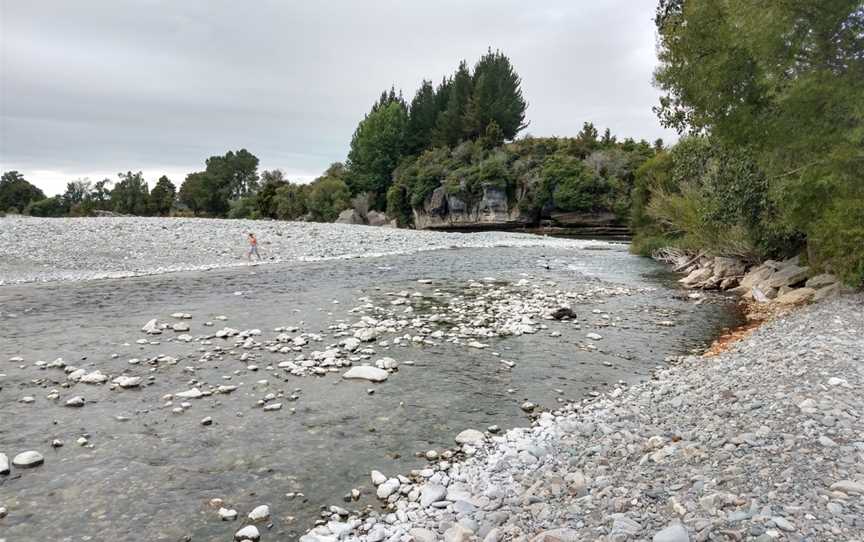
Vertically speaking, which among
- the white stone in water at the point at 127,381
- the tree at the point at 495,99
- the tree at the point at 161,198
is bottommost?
the white stone in water at the point at 127,381

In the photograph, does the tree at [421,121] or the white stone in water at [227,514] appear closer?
the white stone in water at [227,514]

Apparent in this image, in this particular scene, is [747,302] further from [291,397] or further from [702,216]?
[291,397]

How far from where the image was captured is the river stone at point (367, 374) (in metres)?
10.4

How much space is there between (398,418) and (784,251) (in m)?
23.2

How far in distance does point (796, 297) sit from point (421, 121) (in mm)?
113295

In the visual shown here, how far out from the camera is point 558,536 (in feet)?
14.7

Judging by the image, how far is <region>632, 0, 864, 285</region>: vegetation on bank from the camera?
42.1 ft

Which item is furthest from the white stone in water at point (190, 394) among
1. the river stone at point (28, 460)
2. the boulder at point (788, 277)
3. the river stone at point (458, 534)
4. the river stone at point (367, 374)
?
the boulder at point (788, 277)

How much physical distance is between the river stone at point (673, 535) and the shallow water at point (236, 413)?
3450 mm

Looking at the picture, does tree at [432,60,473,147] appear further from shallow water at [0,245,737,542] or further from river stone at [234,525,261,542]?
river stone at [234,525,261,542]

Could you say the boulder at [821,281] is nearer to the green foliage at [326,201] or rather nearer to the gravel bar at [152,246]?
the gravel bar at [152,246]

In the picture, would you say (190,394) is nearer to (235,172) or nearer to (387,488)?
(387,488)

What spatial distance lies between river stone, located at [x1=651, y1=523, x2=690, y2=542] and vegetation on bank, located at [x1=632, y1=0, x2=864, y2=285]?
11579 mm

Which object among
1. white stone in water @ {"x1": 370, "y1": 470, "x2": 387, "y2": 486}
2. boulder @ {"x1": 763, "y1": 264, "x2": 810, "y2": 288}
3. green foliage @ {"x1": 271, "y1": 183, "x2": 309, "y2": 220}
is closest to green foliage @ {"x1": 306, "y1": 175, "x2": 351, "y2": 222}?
green foliage @ {"x1": 271, "y1": 183, "x2": 309, "y2": 220}
